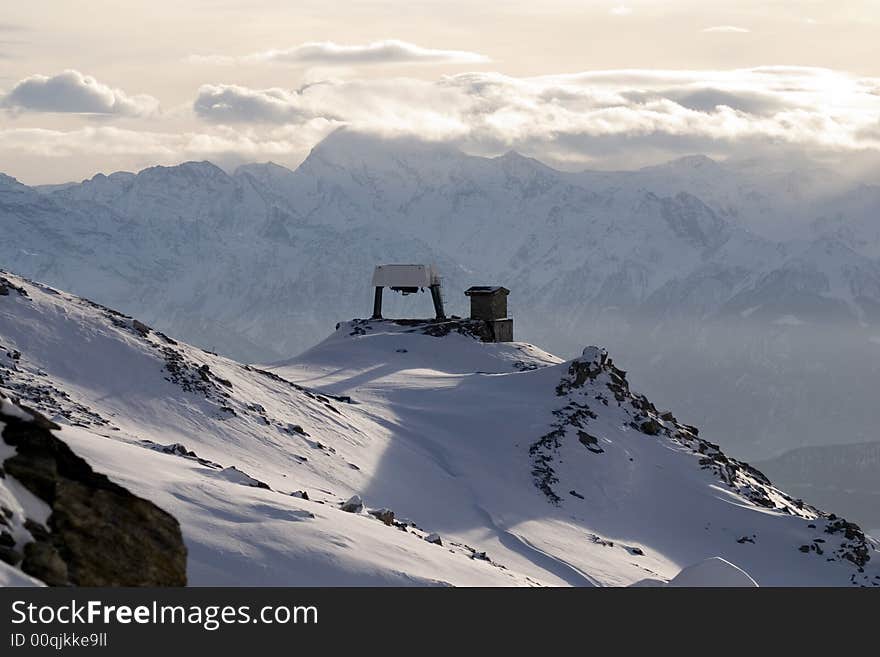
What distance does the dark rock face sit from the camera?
45.6 feet

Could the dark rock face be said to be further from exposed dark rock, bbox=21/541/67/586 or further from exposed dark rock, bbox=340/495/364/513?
exposed dark rock, bbox=340/495/364/513

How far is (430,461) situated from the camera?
40188 mm

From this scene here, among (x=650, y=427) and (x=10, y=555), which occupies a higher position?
(x=10, y=555)

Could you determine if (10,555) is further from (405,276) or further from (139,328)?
(405,276)

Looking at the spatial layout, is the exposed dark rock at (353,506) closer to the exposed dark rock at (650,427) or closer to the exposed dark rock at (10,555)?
the exposed dark rock at (10,555)

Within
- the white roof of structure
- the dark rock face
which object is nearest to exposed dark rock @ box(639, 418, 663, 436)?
the white roof of structure

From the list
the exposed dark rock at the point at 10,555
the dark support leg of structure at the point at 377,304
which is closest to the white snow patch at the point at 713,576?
the exposed dark rock at the point at 10,555

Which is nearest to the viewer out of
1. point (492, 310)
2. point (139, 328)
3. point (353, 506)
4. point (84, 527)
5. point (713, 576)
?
point (84, 527)

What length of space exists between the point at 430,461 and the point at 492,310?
24.9 metres

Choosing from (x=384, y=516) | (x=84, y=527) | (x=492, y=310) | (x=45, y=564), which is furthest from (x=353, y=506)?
(x=492, y=310)
